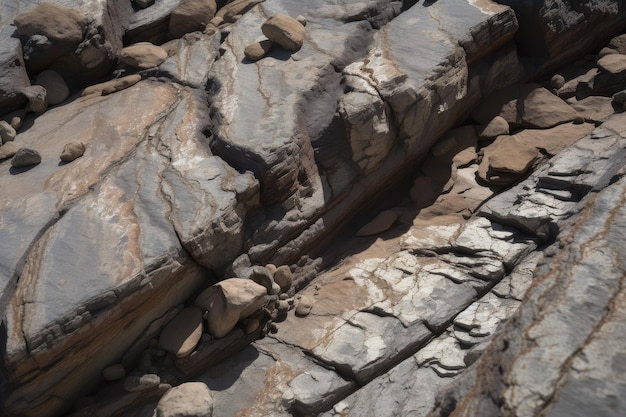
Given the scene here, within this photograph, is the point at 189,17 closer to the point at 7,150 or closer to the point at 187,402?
the point at 7,150

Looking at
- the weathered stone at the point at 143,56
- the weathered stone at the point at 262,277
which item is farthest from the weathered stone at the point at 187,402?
the weathered stone at the point at 143,56

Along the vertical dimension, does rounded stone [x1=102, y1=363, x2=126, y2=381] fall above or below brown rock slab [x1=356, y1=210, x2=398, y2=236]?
below

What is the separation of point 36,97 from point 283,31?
1872 mm

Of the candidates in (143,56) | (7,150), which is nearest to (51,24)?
(143,56)

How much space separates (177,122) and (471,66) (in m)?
2.36

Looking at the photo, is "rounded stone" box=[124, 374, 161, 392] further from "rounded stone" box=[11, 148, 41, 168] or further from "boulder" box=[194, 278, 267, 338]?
"rounded stone" box=[11, 148, 41, 168]

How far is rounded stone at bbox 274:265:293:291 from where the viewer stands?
13.2 feet

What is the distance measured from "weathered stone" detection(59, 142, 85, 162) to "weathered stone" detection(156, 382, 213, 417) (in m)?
1.65

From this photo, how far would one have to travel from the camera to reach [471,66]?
4977 mm

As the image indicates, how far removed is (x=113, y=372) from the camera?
3492mm

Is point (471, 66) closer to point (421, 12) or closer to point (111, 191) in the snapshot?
point (421, 12)

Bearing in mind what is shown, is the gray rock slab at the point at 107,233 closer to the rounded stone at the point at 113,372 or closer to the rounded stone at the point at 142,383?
the rounded stone at the point at 113,372

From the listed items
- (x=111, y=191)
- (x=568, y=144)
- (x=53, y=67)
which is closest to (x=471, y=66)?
(x=568, y=144)

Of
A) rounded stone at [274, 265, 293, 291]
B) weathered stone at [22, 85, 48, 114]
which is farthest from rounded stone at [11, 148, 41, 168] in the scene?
rounded stone at [274, 265, 293, 291]
